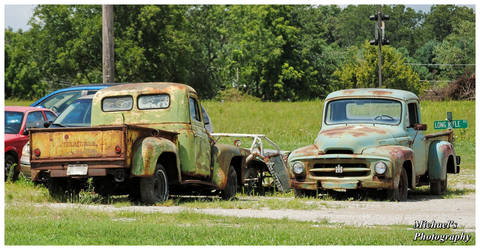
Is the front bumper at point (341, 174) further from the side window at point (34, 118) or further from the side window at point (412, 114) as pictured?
the side window at point (34, 118)

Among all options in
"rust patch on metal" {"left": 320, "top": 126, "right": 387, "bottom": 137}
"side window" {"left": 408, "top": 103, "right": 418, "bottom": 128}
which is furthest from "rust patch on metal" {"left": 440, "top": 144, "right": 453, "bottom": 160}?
"rust patch on metal" {"left": 320, "top": 126, "right": 387, "bottom": 137}

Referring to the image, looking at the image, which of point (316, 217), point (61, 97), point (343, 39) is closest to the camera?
point (316, 217)

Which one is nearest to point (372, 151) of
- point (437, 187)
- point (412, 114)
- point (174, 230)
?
point (412, 114)

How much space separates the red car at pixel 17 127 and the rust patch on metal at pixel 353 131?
548 cm

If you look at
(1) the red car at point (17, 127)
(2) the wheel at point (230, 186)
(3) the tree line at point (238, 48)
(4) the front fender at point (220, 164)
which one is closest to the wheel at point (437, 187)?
(2) the wheel at point (230, 186)

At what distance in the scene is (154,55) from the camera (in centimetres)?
7350

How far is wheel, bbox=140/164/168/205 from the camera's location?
49.3ft

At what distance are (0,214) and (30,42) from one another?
66565mm

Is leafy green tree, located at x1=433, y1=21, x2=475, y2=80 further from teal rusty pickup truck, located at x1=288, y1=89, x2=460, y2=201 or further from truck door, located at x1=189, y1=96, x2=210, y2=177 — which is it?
truck door, located at x1=189, y1=96, x2=210, y2=177

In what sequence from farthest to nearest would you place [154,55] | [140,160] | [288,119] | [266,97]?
[266,97] < [154,55] < [288,119] < [140,160]

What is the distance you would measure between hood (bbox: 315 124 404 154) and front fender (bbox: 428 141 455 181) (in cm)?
147

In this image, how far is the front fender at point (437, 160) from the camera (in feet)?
63.5

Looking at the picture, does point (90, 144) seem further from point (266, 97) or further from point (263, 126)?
point (266, 97)

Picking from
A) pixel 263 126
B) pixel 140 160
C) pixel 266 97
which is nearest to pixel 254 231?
pixel 140 160
